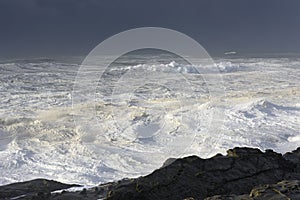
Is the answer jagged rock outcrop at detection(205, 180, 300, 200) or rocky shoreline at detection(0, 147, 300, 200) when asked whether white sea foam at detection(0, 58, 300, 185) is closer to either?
rocky shoreline at detection(0, 147, 300, 200)

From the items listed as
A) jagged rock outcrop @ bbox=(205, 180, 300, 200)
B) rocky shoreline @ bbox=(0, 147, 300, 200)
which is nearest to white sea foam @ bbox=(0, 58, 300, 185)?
rocky shoreline @ bbox=(0, 147, 300, 200)

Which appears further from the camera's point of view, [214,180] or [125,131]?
[125,131]

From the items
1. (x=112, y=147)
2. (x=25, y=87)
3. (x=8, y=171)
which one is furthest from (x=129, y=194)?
(x=25, y=87)

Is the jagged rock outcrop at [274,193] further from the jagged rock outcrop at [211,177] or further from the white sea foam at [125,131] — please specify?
the white sea foam at [125,131]

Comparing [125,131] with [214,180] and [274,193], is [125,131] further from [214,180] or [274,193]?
[274,193]

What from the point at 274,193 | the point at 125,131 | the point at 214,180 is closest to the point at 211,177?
the point at 214,180
